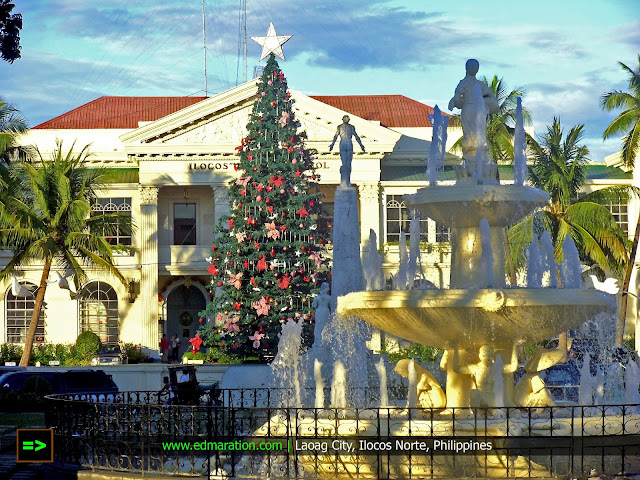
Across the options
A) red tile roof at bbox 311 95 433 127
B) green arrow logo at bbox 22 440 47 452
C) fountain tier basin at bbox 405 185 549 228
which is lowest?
green arrow logo at bbox 22 440 47 452

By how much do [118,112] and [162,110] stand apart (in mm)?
2053

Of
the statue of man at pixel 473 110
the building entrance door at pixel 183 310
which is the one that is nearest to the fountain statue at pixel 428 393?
the statue of man at pixel 473 110

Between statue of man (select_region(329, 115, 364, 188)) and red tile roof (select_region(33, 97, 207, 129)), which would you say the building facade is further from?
statue of man (select_region(329, 115, 364, 188))

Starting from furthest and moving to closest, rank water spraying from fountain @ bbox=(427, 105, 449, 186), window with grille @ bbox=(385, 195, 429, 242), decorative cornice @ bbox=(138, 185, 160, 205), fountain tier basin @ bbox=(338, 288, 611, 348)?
window with grille @ bbox=(385, 195, 429, 242) → decorative cornice @ bbox=(138, 185, 160, 205) → water spraying from fountain @ bbox=(427, 105, 449, 186) → fountain tier basin @ bbox=(338, 288, 611, 348)

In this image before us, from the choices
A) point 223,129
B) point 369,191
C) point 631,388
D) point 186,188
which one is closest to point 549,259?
point 631,388

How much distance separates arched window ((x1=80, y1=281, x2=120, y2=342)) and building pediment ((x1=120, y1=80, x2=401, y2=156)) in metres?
5.62

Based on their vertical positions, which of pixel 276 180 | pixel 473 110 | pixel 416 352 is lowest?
pixel 416 352

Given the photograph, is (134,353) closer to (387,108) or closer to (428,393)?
(387,108)

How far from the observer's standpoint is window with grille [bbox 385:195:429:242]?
152ft

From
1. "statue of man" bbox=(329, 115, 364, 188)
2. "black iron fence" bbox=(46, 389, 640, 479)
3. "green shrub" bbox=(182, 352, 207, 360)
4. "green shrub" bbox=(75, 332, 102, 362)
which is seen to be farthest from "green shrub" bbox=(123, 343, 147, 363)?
"black iron fence" bbox=(46, 389, 640, 479)

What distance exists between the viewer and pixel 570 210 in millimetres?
37938

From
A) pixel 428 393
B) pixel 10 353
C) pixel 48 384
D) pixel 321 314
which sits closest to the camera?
pixel 428 393

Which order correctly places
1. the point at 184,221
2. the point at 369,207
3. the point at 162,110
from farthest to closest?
the point at 162,110 → the point at 184,221 → the point at 369,207

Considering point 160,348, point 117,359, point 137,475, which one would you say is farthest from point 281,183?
point 137,475
